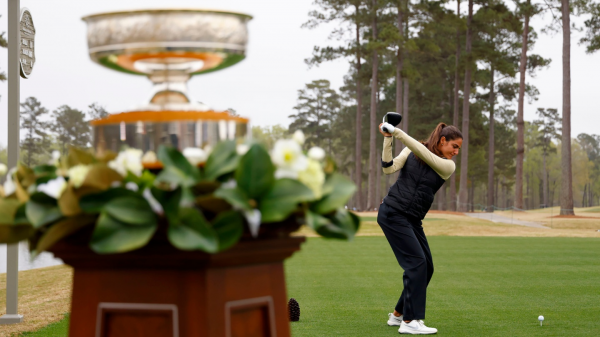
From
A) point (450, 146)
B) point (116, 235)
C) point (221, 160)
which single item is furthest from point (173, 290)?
point (450, 146)

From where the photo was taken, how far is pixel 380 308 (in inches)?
313

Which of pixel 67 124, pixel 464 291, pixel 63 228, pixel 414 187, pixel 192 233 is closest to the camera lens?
pixel 192 233

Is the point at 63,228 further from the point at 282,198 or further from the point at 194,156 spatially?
the point at 282,198

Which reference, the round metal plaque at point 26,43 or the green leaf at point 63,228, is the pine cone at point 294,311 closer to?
the round metal plaque at point 26,43

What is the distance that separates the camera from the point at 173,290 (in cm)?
160

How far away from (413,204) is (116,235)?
494 cm

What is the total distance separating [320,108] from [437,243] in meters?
60.2

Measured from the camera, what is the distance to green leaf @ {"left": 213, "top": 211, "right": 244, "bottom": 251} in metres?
1.47

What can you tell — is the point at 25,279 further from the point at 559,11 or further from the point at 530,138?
the point at 530,138

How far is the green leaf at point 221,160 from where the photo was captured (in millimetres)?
1553

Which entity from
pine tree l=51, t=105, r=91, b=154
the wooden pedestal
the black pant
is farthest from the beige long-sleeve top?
pine tree l=51, t=105, r=91, b=154

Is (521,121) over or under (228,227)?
over

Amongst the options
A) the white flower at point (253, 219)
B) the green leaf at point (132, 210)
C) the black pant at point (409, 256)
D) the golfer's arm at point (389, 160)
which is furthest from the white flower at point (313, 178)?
the black pant at point (409, 256)

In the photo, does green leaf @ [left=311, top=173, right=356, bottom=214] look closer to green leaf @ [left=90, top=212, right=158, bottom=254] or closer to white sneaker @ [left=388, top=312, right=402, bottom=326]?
green leaf @ [left=90, top=212, right=158, bottom=254]
